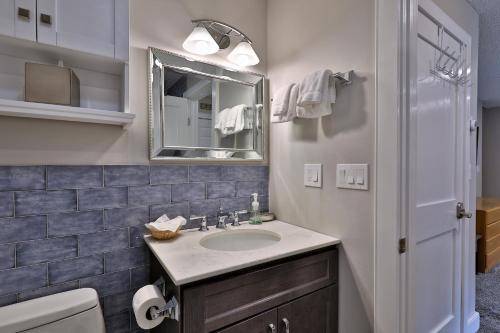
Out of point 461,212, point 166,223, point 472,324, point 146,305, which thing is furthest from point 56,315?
point 472,324

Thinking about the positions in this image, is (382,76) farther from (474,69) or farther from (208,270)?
(474,69)

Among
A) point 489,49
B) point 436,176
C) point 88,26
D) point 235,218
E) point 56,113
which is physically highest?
point 489,49

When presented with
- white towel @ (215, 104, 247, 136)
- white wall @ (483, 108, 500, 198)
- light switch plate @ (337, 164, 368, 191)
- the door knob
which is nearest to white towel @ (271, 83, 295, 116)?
white towel @ (215, 104, 247, 136)

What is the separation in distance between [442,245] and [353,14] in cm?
135

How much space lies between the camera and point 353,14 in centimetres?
120

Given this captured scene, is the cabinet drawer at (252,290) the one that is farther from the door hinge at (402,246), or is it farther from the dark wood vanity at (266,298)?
the door hinge at (402,246)

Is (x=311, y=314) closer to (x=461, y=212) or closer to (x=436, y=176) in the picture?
(x=436, y=176)

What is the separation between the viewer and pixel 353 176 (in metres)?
1.18

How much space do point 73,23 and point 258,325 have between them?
1.39m

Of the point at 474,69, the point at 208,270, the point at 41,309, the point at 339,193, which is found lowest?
the point at 41,309

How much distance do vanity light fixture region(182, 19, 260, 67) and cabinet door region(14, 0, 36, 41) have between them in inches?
25.9

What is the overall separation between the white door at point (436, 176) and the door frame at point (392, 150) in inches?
2.5

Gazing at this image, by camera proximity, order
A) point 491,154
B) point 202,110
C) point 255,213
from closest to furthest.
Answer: point 202,110
point 255,213
point 491,154

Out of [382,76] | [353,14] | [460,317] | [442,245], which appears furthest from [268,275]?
[460,317]
